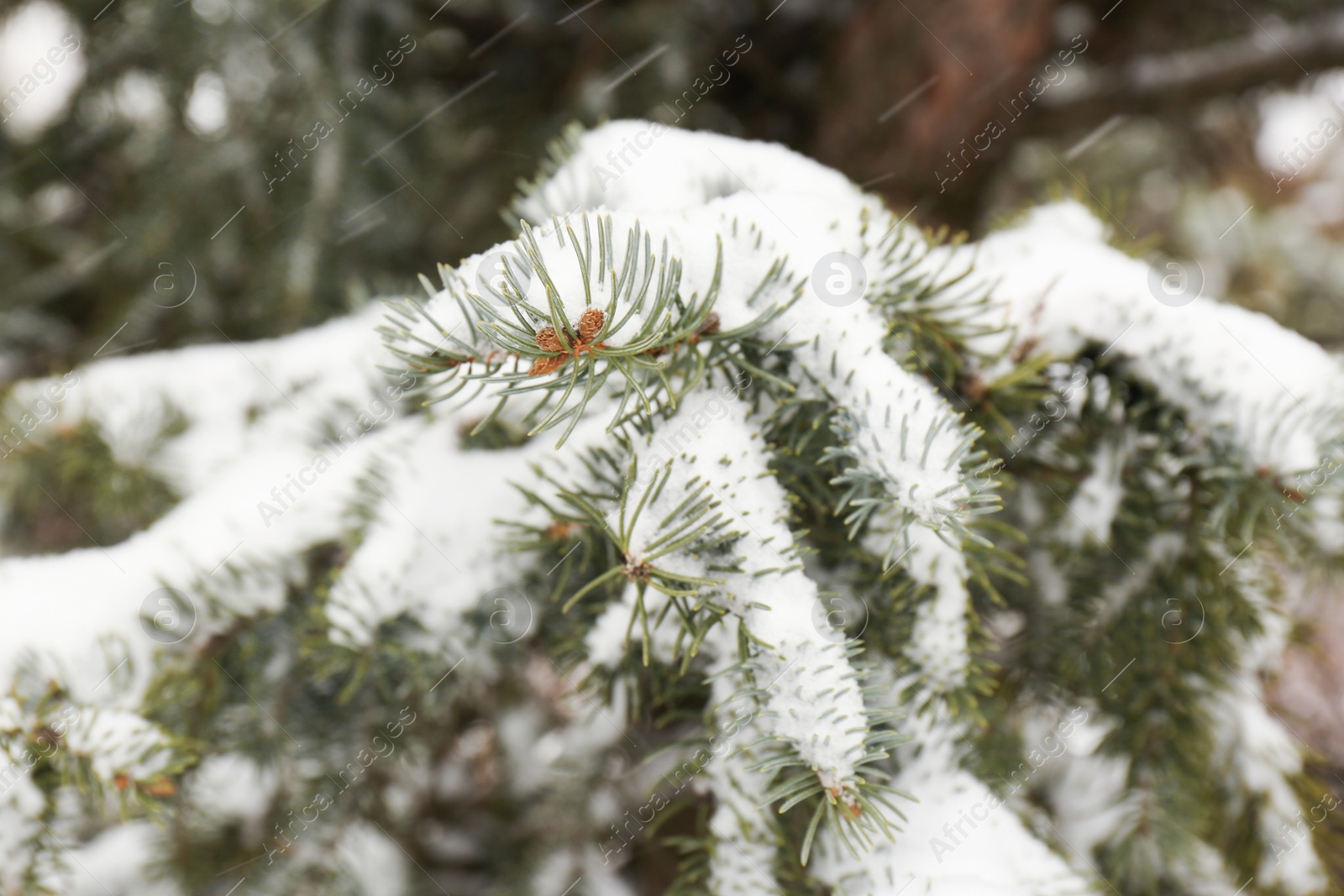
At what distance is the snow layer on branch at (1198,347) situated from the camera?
1.67 feet

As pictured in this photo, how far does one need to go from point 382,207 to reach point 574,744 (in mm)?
921

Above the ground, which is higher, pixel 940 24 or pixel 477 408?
pixel 940 24

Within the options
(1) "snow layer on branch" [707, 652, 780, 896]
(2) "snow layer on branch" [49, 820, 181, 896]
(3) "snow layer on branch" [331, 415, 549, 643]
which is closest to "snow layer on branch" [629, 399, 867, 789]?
(1) "snow layer on branch" [707, 652, 780, 896]

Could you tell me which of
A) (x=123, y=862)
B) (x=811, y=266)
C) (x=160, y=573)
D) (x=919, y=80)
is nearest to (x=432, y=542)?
(x=160, y=573)

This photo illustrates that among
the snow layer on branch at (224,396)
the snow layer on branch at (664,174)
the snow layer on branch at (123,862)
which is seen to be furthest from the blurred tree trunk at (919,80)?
the snow layer on branch at (123,862)

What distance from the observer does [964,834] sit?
0.47 meters

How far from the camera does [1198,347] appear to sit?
0.53 metres

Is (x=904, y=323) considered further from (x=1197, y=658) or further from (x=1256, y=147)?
(x=1256, y=147)

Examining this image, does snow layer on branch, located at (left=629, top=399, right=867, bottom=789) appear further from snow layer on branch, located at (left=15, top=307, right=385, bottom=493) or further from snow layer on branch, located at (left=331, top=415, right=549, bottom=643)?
snow layer on branch, located at (left=15, top=307, right=385, bottom=493)

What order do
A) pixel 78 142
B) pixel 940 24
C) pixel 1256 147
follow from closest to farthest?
1. pixel 940 24
2. pixel 78 142
3. pixel 1256 147

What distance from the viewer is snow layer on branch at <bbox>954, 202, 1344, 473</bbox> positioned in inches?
20.1

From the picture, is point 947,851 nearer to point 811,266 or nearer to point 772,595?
point 772,595

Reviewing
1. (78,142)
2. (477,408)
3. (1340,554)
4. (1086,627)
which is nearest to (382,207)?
(78,142)

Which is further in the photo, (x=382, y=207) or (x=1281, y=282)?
(x=1281, y=282)
